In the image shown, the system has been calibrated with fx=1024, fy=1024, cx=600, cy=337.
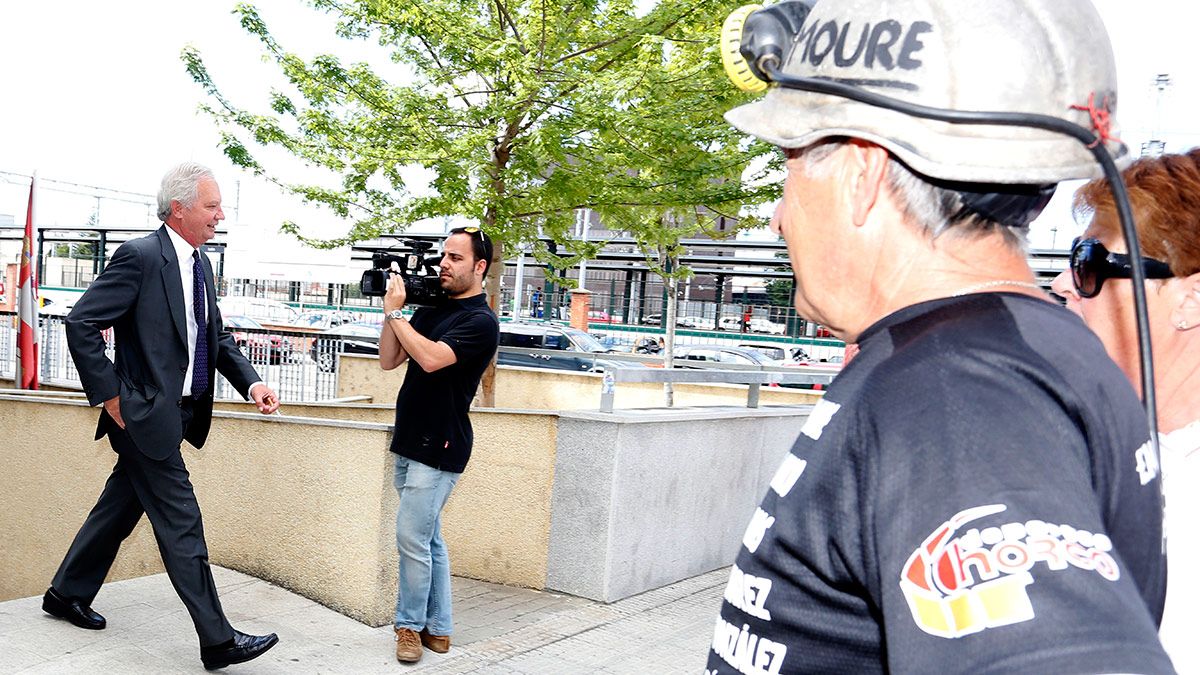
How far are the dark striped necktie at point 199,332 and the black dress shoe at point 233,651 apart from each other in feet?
3.69

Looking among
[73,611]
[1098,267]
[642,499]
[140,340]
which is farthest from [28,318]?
[1098,267]

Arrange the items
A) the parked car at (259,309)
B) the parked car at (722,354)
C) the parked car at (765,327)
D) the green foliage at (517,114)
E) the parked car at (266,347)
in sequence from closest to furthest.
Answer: the green foliage at (517,114)
the parked car at (266,347)
the parked car at (722,354)
the parked car at (765,327)
the parked car at (259,309)

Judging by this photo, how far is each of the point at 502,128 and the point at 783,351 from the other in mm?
16721

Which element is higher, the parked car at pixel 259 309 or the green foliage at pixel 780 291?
the green foliage at pixel 780 291

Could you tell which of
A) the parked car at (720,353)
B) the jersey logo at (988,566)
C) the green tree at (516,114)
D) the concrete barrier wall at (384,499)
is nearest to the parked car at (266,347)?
the green tree at (516,114)

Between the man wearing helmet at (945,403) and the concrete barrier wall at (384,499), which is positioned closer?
the man wearing helmet at (945,403)

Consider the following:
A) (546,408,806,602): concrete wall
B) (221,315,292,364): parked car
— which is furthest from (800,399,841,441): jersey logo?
(221,315,292,364): parked car

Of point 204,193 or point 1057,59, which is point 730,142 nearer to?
point 204,193

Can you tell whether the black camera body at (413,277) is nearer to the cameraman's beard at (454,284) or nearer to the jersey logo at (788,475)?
the cameraman's beard at (454,284)

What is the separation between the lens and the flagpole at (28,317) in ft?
33.9

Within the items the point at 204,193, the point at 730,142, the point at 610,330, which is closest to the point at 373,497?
the point at 204,193

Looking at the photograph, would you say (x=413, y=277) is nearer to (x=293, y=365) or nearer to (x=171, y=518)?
(x=171, y=518)

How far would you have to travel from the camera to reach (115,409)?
4379 mm

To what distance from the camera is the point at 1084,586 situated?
79 centimetres
